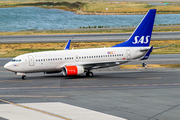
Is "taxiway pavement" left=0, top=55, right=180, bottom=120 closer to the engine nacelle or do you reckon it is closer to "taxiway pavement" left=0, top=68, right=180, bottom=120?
"taxiway pavement" left=0, top=68, right=180, bottom=120

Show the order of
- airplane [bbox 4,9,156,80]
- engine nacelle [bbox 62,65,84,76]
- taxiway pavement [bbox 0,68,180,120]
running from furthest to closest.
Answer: airplane [bbox 4,9,156,80], engine nacelle [bbox 62,65,84,76], taxiway pavement [bbox 0,68,180,120]

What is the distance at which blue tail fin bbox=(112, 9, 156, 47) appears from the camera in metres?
47.3

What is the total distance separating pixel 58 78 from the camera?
43.5 metres

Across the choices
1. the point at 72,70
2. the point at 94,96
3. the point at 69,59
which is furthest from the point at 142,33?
the point at 94,96

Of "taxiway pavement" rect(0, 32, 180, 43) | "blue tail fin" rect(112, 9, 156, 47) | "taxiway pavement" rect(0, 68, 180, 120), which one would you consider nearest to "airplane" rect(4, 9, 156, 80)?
"blue tail fin" rect(112, 9, 156, 47)

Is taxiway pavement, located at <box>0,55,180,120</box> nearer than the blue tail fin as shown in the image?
Yes

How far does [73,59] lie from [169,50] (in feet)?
112

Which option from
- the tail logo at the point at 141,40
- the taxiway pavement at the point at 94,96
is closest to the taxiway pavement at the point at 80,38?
the tail logo at the point at 141,40

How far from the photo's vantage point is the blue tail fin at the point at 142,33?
4731 centimetres

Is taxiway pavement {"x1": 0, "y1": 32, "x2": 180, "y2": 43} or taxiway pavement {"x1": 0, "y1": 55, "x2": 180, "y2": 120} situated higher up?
taxiway pavement {"x1": 0, "y1": 32, "x2": 180, "y2": 43}

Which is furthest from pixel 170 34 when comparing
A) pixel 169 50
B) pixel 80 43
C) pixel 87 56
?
pixel 87 56

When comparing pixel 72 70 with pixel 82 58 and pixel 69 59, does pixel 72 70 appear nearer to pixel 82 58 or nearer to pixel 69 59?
pixel 69 59

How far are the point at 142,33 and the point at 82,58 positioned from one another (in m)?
11.4

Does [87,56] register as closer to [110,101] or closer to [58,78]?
[58,78]
